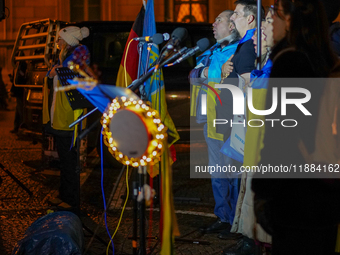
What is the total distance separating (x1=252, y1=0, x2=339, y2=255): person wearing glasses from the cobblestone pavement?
4.92ft

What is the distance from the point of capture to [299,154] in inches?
91.4

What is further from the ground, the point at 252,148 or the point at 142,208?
the point at 252,148

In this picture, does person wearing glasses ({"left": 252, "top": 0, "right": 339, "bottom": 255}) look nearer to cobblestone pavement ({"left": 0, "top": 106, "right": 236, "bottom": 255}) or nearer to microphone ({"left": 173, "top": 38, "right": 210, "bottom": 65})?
microphone ({"left": 173, "top": 38, "right": 210, "bottom": 65})

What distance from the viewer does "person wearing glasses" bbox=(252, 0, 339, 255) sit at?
229 centimetres

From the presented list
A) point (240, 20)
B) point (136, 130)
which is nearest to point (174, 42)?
point (136, 130)

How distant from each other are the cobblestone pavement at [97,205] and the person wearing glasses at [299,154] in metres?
1.50

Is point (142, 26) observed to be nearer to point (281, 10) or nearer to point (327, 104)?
point (281, 10)

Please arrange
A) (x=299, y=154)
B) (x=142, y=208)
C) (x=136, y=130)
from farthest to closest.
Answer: (x=142, y=208) < (x=136, y=130) < (x=299, y=154)

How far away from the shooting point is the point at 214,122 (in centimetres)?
457

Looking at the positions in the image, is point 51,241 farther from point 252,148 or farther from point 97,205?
point 97,205

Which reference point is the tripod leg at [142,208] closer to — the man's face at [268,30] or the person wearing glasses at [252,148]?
the person wearing glasses at [252,148]

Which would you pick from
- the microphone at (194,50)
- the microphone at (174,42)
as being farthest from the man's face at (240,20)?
the microphone at (174,42)

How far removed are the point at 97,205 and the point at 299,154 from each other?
11.9 feet

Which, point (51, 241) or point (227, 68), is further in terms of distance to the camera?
point (227, 68)
